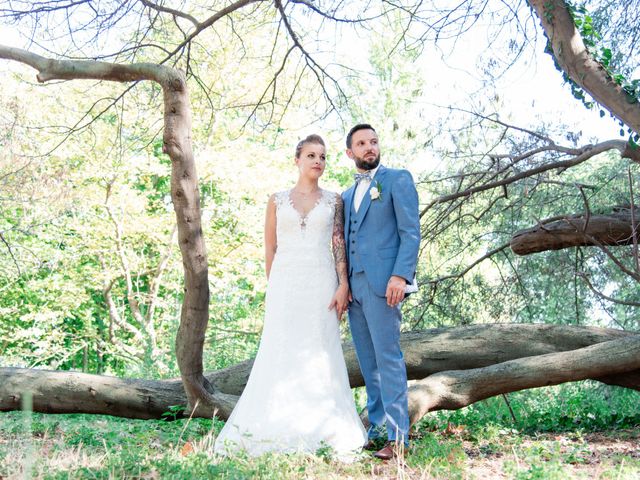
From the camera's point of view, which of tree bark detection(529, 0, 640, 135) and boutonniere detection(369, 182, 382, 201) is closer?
boutonniere detection(369, 182, 382, 201)

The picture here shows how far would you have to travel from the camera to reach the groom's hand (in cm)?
374

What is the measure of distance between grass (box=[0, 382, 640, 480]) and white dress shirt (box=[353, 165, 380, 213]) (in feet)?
4.52

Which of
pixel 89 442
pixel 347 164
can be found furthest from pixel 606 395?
pixel 347 164

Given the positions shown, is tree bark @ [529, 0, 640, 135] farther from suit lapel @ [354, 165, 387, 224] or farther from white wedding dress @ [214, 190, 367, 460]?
white wedding dress @ [214, 190, 367, 460]

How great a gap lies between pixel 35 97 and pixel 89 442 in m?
8.04

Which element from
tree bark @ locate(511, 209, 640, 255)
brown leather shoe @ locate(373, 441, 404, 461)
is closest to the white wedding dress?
brown leather shoe @ locate(373, 441, 404, 461)

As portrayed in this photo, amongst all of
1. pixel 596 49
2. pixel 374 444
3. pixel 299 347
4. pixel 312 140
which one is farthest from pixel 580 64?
pixel 374 444

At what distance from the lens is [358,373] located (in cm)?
585

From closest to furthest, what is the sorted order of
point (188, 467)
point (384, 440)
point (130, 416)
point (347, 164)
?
1. point (188, 467)
2. point (384, 440)
3. point (130, 416)
4. point (347, 164)

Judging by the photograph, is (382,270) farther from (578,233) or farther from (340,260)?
(578,233)

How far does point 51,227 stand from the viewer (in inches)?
588

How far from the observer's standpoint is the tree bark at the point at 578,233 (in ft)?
19.6

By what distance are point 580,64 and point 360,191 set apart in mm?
1651

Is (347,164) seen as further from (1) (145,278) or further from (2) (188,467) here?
(2) (188,467)
